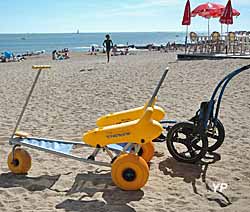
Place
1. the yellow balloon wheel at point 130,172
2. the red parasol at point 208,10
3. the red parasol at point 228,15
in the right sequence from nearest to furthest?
the yellow balloon wheel at point 130,172 → the red parasol at point 228,15 → the red parasol at point 208,10

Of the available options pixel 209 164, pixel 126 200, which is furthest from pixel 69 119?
pixel 126 200

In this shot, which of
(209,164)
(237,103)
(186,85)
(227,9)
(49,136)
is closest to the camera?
(209,164)

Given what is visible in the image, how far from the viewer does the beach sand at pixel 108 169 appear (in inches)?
163

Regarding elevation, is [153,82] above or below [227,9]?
below

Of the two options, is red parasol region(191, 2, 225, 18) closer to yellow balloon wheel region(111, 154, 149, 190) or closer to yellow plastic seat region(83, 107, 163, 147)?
yellow plastic seat region(83, 107, 163, 147)

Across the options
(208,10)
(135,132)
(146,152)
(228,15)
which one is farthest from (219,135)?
(208,10)

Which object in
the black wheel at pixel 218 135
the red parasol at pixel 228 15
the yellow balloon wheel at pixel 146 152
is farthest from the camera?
the red parasol at pixel 228 15

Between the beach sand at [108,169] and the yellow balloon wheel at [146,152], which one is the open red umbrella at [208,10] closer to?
the beach sand at [108,169]

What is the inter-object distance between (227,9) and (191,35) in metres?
1.93

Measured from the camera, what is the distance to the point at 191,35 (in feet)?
62.3

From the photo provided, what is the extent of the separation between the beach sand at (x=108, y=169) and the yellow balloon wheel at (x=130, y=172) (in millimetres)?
97

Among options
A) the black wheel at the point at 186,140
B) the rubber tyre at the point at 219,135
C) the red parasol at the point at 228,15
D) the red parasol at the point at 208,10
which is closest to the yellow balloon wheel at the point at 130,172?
the black wheel at the point at 186,140

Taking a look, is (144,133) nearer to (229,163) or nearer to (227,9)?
(229,163)

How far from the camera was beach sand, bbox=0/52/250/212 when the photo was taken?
413cm
